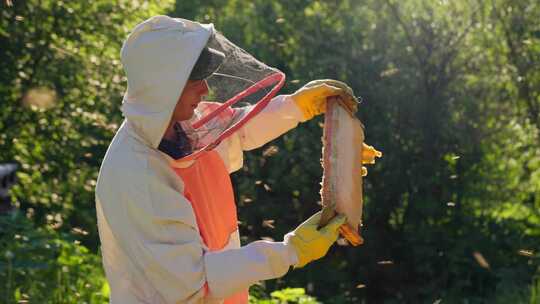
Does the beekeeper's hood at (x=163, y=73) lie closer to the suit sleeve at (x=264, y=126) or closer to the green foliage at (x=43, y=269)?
the suit sleeve at (x=264, y=126)

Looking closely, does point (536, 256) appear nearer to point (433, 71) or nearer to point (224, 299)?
point (433, 71)

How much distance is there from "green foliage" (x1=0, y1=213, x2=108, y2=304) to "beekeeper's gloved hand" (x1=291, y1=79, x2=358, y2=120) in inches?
85.8

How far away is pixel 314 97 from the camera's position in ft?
11.6

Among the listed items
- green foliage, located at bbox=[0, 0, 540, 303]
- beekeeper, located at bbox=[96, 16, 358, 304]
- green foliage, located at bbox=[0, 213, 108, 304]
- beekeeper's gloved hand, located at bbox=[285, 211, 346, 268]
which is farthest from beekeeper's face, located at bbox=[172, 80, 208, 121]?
green foliage, located at bbox=[0, 0, 540, 303]

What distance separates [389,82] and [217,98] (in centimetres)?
597

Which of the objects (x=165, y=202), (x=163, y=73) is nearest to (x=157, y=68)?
(x=163, y=73)

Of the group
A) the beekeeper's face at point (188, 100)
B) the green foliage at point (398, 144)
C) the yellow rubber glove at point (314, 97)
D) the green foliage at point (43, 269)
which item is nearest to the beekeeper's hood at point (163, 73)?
the beekeeper's face at point (188, 100)

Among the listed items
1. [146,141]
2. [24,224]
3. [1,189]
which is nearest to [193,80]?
[146,141]

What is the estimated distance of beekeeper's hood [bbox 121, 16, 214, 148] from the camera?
2941 mm

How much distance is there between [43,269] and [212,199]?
2.57 meters

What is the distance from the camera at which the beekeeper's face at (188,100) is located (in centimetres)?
307

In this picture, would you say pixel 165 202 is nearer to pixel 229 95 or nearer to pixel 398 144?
pixel 229 95

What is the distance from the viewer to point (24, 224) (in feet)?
19.9

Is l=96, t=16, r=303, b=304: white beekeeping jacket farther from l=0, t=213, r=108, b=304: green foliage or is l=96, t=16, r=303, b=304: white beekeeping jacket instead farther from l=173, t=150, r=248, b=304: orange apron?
l=0, t=213, r=108, b=304: green foliage
